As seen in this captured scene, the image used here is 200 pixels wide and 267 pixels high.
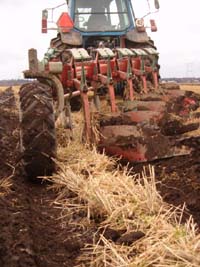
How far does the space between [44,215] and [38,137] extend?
1042 millimetres

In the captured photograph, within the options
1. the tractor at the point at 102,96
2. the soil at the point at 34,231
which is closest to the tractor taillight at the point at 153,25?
the tractor at the point at 102,96

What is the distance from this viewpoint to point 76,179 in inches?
193

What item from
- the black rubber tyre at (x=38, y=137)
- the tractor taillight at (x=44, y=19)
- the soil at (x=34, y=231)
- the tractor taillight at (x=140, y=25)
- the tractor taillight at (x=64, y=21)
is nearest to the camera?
the soil at (x=34, y=231)

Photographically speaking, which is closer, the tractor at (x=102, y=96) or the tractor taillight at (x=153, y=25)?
the tractor at (x=102, y=96)

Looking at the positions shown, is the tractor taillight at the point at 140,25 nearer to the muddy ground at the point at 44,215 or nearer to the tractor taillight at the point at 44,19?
the tractor taillight at the point at 44,19

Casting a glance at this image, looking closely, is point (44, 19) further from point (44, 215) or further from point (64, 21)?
point (44, 215)

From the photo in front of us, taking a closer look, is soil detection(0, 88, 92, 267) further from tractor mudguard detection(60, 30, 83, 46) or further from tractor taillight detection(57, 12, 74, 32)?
tractor mudguard detection(60, 30, 83, 46)

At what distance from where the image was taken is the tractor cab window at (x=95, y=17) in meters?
11.7

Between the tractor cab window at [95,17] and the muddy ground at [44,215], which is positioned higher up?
the tractor cab window at [95,17]

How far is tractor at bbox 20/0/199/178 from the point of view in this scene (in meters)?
5.14

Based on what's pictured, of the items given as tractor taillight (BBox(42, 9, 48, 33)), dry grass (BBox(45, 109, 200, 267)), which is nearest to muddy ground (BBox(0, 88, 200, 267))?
dry grass (BBox(45, 109, 200, 267))

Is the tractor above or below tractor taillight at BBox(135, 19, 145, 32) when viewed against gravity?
below

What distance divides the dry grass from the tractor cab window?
616 cm

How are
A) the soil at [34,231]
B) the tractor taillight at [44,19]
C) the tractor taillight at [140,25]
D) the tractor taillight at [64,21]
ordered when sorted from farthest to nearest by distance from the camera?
the tractor taillight at [140,25]
the tractor taillight at [44,19]
the tractor taillight at [64,21]
the soil at [34,231]
